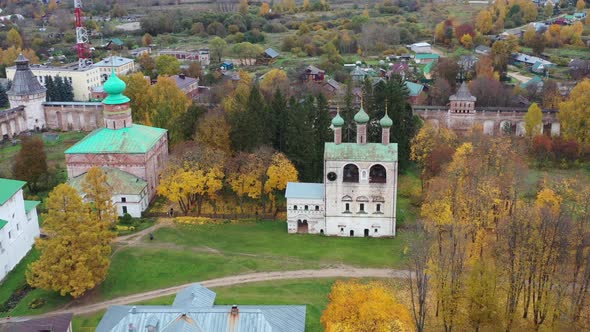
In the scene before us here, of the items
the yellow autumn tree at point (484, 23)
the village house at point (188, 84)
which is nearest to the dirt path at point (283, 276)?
the village house at point (188, 84)

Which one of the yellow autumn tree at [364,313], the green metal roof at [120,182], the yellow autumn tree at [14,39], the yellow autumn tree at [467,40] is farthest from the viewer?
the yellow autumn tree at [467,40]

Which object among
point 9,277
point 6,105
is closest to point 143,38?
point 6,105

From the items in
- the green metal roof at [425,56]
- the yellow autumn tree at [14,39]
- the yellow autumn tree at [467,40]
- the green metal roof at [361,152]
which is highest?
the yellow autumn tree at [14,39]

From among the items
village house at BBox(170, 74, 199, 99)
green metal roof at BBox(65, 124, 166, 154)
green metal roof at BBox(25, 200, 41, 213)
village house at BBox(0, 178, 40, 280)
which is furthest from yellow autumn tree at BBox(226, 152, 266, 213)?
village house at BBox(170, 74, 199, 99)

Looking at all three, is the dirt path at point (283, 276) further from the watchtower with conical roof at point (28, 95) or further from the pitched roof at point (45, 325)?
the watchtower with conical roof at point (28, 95)

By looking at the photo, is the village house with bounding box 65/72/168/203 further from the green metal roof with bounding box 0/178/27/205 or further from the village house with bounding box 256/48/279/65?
the village house with bounding box 256/48/279/65

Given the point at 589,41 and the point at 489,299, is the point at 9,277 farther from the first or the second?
the point at 589,41
